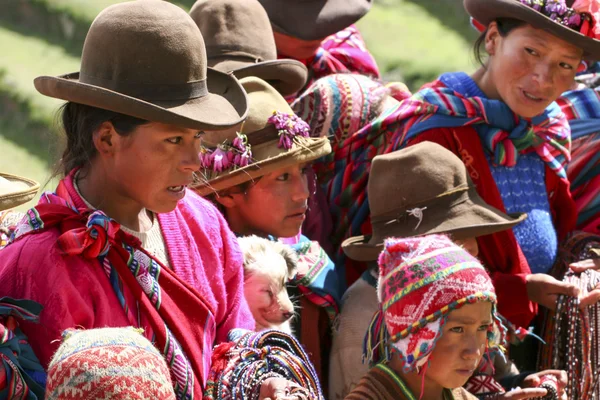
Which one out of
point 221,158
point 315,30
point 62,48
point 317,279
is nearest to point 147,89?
point 221,158

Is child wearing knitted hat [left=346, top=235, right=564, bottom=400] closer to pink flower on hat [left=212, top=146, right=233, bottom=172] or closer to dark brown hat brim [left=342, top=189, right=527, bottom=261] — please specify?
dark brown hat brim [left=342, top=189, right=527, bottom=261]

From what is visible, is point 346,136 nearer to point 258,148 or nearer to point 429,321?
point 258,148

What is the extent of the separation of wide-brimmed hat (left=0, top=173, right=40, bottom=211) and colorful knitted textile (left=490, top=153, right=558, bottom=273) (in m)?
2.51

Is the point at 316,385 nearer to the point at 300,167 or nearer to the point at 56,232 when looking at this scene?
the point at 56,232

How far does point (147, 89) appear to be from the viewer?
10.7 feet

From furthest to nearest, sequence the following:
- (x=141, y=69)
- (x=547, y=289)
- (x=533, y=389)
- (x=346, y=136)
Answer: (x=346, y=136) → (x=547, y=289) → (x=533, y=389) → (x=141, y=69)

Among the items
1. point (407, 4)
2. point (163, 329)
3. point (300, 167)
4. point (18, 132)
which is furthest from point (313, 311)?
point (407, 4)

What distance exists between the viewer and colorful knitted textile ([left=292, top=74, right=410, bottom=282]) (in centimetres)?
534

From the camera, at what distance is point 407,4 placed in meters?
10.6

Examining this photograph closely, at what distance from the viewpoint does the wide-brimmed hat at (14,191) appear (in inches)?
132

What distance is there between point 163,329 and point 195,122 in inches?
26.4

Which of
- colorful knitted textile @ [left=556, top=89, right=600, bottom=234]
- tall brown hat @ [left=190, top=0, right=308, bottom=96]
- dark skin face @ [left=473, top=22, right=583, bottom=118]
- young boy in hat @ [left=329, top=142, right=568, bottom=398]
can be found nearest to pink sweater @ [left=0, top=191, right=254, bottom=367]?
young boy in hat @ [left=329, top=142, right=568, bottom=398]

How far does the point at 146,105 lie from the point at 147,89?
0.09m

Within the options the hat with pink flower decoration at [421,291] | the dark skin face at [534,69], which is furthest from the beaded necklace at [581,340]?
the hat with pink flower decoration at [421,291]
